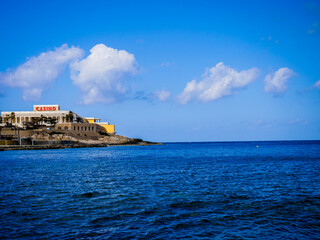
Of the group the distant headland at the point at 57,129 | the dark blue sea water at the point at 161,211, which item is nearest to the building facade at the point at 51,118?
the distant headland at the point at 57,129

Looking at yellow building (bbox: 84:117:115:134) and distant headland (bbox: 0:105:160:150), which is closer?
distant headland (bbox: 0:105:160:150)

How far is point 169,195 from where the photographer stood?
72.8 feet

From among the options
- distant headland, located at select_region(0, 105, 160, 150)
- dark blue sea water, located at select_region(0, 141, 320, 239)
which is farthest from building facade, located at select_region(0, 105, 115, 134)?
dark blue sea water, located at select_region(0, 141, 320, 239)

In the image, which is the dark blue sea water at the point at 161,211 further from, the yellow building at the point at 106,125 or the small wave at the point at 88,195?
the yellow building at the point at 106,125

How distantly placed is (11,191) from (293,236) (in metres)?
21.1

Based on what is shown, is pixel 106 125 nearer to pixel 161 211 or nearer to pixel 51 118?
pixel 51 118

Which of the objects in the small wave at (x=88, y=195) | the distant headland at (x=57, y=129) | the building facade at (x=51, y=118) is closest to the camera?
the small wave at (x=88, y=195)

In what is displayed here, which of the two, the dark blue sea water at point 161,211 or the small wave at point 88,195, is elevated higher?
the small wave at point 88,195

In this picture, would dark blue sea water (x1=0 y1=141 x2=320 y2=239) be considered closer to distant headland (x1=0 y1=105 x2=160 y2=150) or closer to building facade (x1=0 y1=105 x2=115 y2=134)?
distant headland (x1=0 y1=105 x2=160 y2=150)

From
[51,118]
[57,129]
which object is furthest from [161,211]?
[51,118]

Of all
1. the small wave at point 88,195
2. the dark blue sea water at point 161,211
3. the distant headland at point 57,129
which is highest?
the distant headland at point 57,129

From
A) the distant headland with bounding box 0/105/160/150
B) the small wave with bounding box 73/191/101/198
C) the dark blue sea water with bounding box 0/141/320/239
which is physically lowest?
the dark blue sea water with bounding box 0/141/320/239

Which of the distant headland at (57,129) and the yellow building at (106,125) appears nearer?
the distant headland at (57,129)

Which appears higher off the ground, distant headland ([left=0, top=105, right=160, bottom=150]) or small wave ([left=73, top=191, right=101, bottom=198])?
distant headland ([left=0, top=105, right=160, bottom=150])
